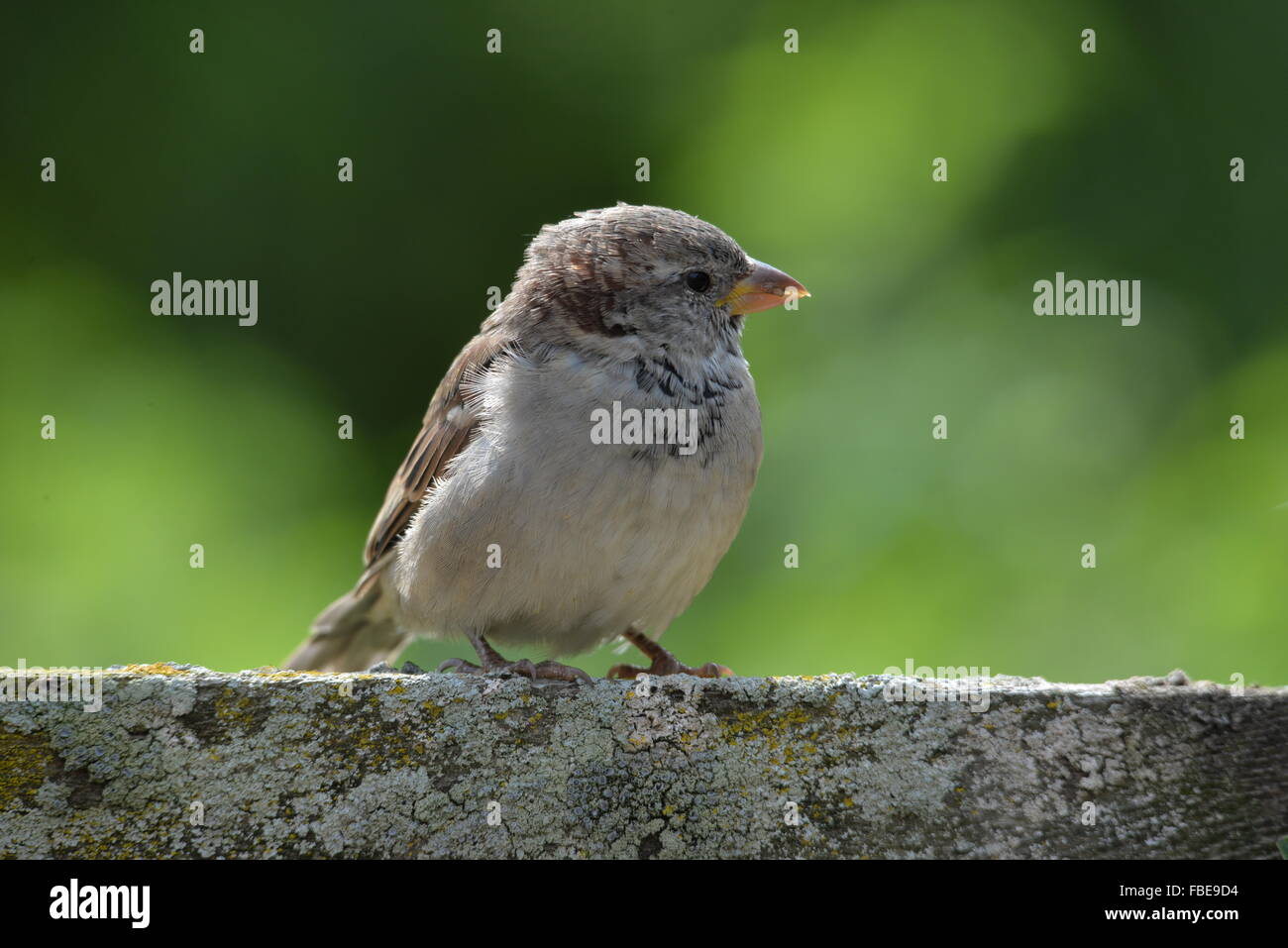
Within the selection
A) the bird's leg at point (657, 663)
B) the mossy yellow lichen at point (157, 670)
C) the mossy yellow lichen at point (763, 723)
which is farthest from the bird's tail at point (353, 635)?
the mossy yellow lichen at point (763, 723)

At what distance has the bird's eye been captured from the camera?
375 centimetres

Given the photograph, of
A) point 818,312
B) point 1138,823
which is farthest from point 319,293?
point 1138,823

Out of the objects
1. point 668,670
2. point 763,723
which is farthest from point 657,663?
point 763,723

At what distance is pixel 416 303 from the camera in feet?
15.7

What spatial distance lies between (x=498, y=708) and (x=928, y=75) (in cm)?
318

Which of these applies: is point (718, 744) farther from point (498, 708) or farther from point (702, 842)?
point (498, 708)

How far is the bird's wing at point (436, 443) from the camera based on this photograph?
12.2 feet
